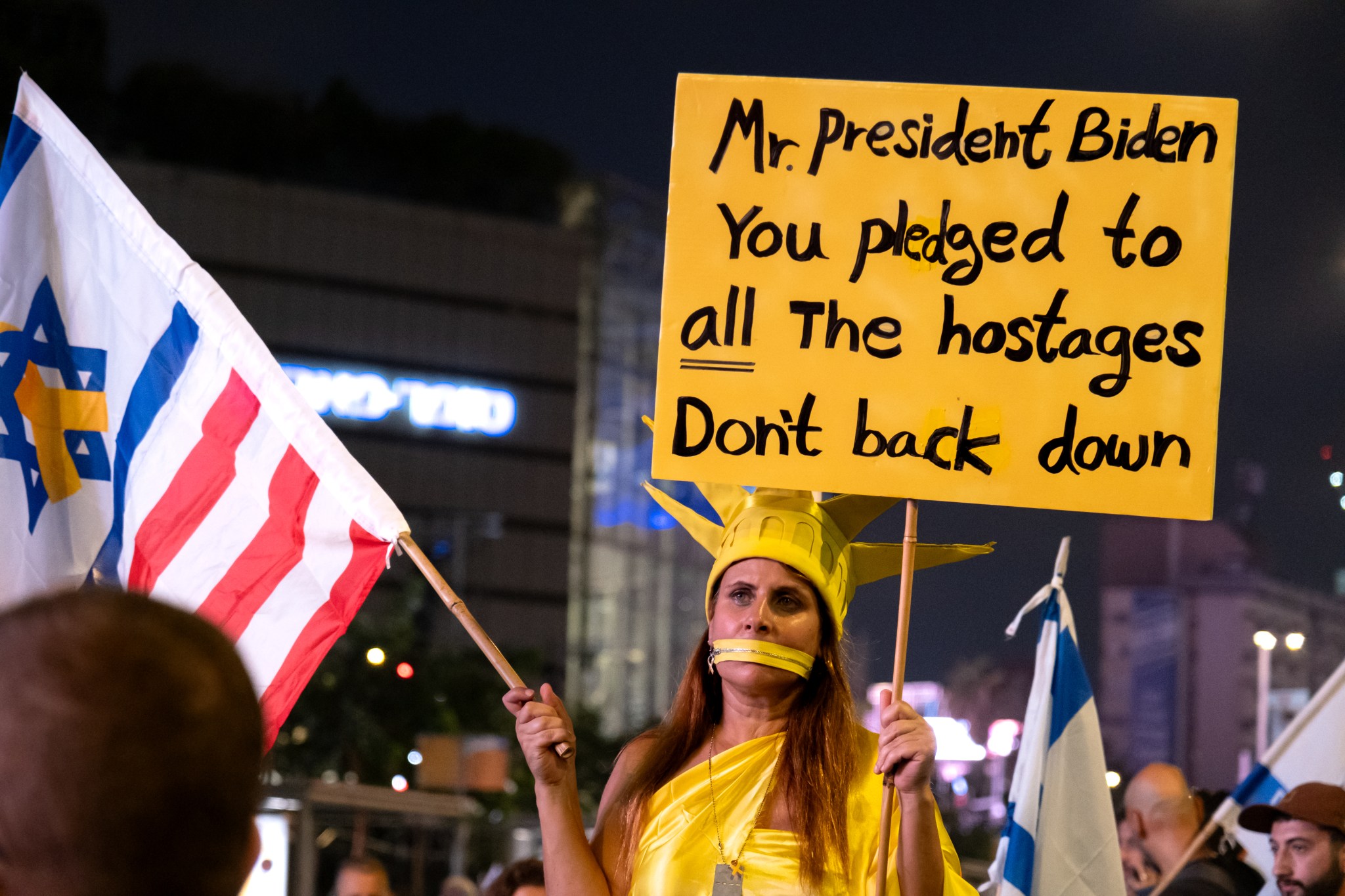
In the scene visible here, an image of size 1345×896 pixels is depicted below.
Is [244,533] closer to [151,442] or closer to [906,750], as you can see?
[151,442]

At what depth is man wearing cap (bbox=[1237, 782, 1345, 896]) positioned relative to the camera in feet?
14.9

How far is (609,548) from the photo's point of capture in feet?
167

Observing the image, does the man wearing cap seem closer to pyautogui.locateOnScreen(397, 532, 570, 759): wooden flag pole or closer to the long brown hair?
the long brown hair

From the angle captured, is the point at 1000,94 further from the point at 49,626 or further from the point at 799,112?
the point at 49,626

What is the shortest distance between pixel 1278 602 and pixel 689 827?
5004 cm

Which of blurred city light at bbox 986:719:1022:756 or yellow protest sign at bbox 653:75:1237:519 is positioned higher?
yellow protest sign at bbox 653:75:1237:519

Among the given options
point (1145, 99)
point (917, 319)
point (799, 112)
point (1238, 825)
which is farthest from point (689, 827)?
point (1238, 825)

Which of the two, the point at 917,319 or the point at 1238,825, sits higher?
the point at 917,319

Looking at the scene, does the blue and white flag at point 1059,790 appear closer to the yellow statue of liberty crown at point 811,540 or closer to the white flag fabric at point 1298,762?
the white flag fabric at point 1298,762

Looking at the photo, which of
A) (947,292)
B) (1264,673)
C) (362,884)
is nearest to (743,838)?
(947,292)

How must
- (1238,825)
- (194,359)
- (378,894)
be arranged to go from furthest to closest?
(378,894)
(1238,825)
(194,359)

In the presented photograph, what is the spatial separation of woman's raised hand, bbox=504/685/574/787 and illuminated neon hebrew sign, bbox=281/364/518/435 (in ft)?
133

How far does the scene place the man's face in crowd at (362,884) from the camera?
603 cm

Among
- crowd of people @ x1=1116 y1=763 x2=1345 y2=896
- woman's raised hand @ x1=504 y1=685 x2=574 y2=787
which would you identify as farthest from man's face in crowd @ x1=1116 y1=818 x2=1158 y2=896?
woman's raised hand @ x1=504 y1=685 x2=574 y2=787
